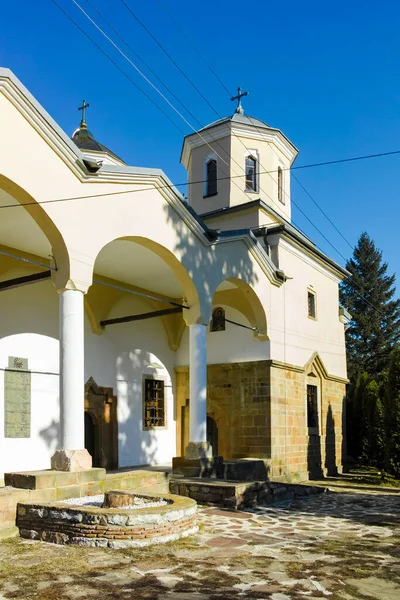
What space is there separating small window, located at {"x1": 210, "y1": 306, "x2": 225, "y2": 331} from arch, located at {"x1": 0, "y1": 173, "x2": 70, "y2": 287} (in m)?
6.69

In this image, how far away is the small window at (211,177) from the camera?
17062 millimetres

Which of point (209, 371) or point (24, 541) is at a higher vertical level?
point (209, 371)

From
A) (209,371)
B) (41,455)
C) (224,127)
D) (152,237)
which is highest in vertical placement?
(224,127)

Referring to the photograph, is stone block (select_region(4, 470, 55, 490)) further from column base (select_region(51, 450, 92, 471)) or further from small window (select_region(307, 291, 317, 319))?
small window (select_region(307, 291, 317, 319))

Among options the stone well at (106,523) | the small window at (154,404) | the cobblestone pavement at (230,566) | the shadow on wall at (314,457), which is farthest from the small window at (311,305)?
the stone well at (106,523)

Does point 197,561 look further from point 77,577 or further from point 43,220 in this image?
point 43,220

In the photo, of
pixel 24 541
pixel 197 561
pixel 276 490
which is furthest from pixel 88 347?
pixel 197 561

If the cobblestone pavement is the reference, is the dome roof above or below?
above

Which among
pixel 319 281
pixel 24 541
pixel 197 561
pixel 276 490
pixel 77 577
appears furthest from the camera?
pixel 319 281

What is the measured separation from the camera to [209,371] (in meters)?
14.7

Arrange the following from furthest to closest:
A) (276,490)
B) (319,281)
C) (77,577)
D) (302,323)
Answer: (319,281)
(302,323)
(276,490)
(77,577)

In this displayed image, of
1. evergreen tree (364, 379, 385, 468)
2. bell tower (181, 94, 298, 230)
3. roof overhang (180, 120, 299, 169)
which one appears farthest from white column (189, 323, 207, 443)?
evergreen tree (364, 379, 385, 468)

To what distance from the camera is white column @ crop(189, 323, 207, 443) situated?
11383 mm

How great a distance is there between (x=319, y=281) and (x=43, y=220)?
35.3 feet
